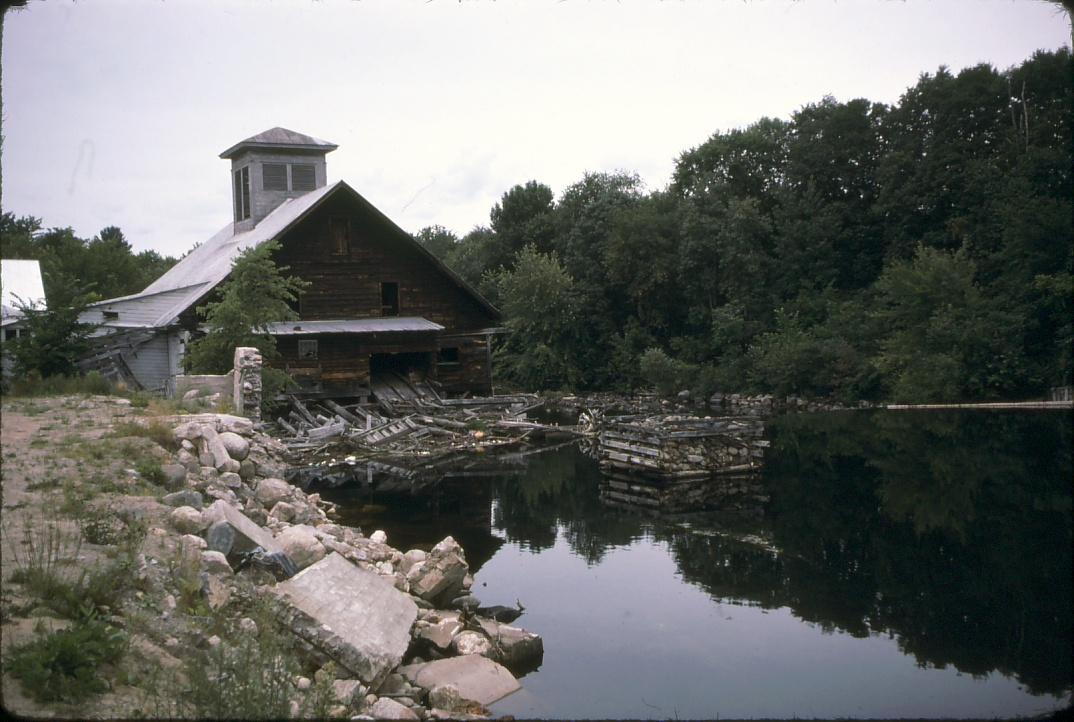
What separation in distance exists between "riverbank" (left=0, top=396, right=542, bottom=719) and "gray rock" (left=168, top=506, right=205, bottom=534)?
2cm

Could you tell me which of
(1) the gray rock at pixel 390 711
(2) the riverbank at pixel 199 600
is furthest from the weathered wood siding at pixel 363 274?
(1) the gray rock at pixel 390 711

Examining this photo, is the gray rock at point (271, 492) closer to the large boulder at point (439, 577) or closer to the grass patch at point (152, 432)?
the grass patch at point (152, 432)

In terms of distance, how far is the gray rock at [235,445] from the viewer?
42.7 feet

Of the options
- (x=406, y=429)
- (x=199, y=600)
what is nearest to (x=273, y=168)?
(x=406, y=429)

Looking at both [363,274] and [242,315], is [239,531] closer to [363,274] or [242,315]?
[242,315]

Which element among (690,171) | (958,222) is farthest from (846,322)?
(690,171)

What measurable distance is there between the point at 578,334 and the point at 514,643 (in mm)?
37800

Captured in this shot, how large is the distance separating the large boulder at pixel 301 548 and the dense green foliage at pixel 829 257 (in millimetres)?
28006

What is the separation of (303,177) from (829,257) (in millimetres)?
24987

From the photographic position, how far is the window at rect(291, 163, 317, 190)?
3593 cm

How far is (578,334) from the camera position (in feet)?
156

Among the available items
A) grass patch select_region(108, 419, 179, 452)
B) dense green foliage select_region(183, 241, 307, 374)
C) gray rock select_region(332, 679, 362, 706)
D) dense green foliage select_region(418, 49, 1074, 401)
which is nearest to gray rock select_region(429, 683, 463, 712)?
gray rock select_region(332, 679, 362, 706)

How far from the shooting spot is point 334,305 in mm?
30547

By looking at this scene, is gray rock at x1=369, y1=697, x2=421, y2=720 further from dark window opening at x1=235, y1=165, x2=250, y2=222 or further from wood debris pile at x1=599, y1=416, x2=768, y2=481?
dark window opening at x1=235, y1=165, x2=250, y2=222
